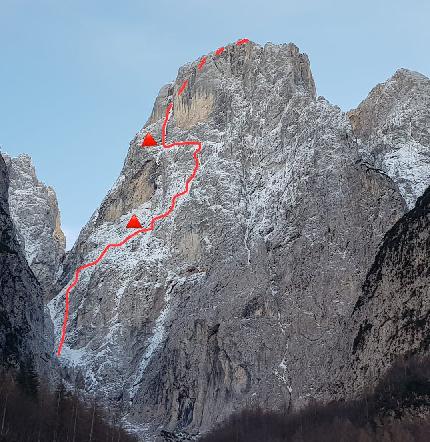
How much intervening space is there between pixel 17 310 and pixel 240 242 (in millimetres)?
47992

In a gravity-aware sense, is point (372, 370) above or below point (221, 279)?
below

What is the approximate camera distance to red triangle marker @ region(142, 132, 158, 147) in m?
171

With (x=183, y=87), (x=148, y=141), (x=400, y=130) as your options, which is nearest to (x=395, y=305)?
(x=400, y=130)

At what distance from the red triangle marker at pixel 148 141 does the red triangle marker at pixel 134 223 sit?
58.2 feet

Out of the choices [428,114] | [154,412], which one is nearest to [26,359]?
[154,412]

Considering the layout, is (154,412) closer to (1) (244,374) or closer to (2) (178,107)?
(1) (244,374)

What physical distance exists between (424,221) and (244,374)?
1381 inches

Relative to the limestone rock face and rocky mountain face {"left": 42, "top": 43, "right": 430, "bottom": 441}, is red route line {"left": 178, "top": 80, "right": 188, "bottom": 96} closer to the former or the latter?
rocky mountain face {"left": 42, "top": 43, "right": 430, "bottom": 441}

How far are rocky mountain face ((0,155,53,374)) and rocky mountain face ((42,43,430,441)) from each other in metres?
20.1

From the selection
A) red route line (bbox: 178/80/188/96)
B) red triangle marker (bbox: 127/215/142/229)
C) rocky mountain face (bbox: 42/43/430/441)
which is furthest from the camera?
red route line (bbox: 178/80/188/96)

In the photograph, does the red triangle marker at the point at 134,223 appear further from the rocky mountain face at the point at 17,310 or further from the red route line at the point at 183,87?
the rocky mountain face at the point at 17,310

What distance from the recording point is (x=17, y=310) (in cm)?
10875

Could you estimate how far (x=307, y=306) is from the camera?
128 meters

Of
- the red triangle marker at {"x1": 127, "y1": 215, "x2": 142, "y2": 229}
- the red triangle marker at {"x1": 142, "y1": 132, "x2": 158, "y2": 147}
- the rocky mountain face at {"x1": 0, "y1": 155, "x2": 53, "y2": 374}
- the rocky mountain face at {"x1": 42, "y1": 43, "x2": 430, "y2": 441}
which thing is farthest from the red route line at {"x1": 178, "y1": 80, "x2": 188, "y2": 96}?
the rocky mountain face at {"x1": 0, "y1": 155, "x2": 53, "y2": 374}
